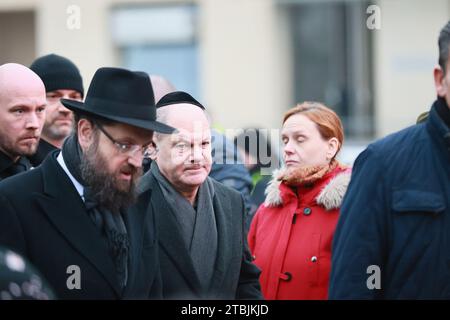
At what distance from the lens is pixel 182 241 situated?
4.48 meters

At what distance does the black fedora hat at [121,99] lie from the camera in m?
4.03

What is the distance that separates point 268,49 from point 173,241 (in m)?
11.9

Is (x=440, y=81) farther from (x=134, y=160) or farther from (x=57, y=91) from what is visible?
(x=57, y=91)

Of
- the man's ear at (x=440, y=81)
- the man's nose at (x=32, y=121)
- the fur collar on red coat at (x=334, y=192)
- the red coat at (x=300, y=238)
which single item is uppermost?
the man's ear at (x=440, y=81)

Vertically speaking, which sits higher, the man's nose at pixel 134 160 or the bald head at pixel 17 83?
the bald head at pixel 17 83

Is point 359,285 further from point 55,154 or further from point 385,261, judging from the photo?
point 55,154

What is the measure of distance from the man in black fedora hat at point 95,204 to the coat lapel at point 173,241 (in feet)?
0.73

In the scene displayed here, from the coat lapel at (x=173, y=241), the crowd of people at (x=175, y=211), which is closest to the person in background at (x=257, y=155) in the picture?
the crowd of people at (x=175, y=211)

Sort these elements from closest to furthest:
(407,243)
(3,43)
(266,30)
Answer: (407,243), (266,30), (3,43)

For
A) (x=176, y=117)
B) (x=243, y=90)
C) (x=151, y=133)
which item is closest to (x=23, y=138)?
(x=176, y=117)

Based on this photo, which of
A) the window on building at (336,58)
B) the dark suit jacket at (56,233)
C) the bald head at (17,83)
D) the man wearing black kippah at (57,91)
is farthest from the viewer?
the window on building at (336,58)

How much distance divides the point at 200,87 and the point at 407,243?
12959 millimetres

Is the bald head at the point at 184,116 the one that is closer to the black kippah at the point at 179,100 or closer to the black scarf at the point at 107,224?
the black kippah at the point at 179,100
